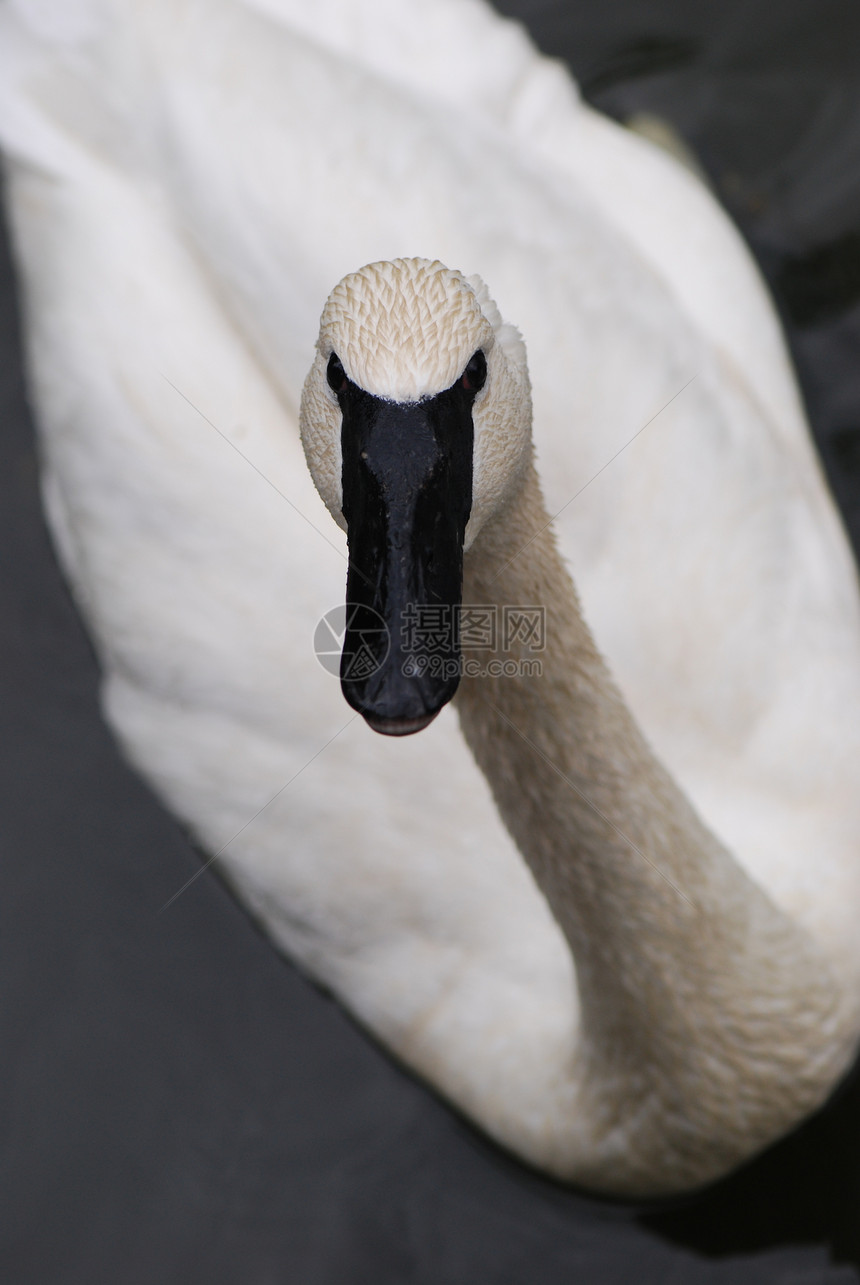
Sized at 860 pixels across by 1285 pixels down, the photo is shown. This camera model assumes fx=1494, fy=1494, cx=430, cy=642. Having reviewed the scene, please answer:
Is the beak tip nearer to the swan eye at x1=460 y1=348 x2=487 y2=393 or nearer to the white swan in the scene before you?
the swan eye at x1=460 y1=348 x2=487 y2=393

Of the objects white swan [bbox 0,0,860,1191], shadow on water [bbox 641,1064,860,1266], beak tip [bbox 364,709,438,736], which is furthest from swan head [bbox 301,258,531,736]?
shadow on water [bbox 641,1064,860,1266]

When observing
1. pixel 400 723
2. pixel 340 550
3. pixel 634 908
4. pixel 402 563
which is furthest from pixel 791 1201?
pixel 402 563

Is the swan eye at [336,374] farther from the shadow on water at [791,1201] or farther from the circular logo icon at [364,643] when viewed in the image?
the shadow on water at [791,1201]

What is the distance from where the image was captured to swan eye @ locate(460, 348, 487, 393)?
2.26 m

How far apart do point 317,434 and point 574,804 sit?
1.00m

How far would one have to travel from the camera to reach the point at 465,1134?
3900 millimetres

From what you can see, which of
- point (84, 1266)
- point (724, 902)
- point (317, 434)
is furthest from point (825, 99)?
point (84, 1266)

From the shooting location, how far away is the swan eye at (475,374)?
226 cm

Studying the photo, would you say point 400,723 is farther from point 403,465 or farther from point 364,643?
point 403,465

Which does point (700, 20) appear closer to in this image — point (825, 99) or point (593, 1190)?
point (825, 99)

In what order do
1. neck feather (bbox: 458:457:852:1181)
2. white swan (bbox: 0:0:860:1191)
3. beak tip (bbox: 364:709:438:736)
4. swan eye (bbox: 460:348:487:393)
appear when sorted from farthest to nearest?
white swan (bbox: 0:0:860:1191)
neck feather (bbox: 458:457:852:1181)
swan eye (bbox: 460:348:487:393)
beak tip (bbox: 364:709:438:736)

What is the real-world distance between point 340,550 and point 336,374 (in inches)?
55.5

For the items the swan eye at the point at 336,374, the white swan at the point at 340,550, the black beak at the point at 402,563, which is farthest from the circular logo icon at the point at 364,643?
the white swan at the point at 340,550

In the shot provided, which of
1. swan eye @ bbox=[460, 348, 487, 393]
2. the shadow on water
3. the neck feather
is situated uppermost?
swan eye @ bbox=[460, 348, 487, 393]
